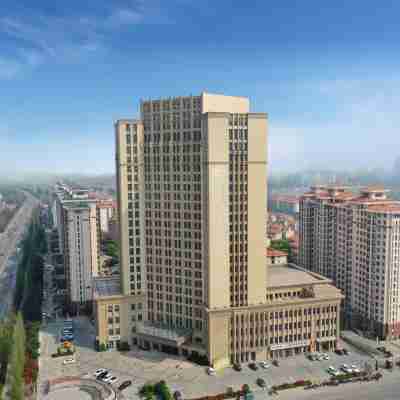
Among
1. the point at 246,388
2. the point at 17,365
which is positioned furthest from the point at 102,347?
the point at 246,388

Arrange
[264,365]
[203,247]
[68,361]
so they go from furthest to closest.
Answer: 1. [68,361]
2. [203,247]
3. [264,365]

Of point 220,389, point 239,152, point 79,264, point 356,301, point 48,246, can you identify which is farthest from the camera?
point 48,246

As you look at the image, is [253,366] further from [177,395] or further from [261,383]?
[177,395]

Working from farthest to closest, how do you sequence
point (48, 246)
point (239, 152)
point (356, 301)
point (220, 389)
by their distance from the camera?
point (48, 246) < point (356, 301) < point (239, 152) < point (220, 389)

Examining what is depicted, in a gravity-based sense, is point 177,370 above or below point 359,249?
below

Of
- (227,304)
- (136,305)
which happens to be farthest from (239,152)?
(136,305)

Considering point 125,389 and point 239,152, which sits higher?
point 239,152

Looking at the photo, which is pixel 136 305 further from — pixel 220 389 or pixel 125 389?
pixel 220 389
